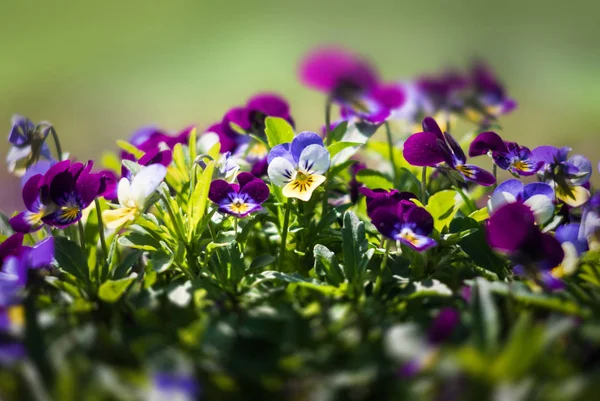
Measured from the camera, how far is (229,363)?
71cm

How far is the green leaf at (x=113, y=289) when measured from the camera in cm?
85

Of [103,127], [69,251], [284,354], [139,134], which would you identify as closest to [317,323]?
[284,354]

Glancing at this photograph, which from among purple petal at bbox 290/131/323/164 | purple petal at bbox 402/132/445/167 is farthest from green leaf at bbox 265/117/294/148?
purple petal at bbox 402/132/445/167

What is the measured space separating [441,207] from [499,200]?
0.08 metres

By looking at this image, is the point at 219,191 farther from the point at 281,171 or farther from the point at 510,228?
the point at 510,228

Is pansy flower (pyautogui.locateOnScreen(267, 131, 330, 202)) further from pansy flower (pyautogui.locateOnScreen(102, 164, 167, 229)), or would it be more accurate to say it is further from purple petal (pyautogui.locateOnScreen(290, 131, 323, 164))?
pansy flower (pyautogui.locateOnScreen(102, 164, 167, 229))

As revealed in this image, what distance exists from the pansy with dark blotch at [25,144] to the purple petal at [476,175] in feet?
2.18

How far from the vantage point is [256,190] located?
0.98 meters

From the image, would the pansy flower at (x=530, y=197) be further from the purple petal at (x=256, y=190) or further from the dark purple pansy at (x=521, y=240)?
the purple petal at (x=256, y=190)

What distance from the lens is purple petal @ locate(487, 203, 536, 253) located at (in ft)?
2.62

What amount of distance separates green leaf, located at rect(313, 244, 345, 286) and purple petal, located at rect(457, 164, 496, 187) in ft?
0.75

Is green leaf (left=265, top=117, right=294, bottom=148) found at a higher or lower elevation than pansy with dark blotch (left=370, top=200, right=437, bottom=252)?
higher

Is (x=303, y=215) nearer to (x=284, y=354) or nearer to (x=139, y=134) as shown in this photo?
(x=284, y=354)

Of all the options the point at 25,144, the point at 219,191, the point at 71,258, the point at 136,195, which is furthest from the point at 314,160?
the point at 25,144
